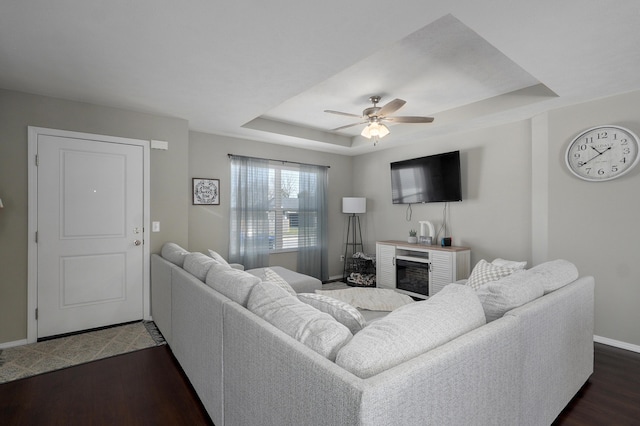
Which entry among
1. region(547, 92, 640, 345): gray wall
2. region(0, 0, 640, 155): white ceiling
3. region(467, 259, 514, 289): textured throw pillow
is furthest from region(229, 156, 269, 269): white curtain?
region(547, 92, 640, 345): gray wall

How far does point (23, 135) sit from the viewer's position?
2.83m

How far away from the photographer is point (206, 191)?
435 cm

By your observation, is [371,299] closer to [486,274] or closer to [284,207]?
[486,274]

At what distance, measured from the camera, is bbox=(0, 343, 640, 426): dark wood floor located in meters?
1.84

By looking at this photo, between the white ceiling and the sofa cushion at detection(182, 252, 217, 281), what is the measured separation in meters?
1.50

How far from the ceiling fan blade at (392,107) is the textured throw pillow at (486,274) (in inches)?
68.4

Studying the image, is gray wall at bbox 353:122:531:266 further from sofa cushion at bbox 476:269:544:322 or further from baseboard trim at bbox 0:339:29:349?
baseboard trim at bbox 0:339:29:349

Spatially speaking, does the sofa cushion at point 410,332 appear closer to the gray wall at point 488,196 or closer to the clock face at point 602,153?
the clock face at point 602,153

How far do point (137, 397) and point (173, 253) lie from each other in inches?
49.9

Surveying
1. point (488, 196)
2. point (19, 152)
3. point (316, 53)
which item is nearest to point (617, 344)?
point (488, 196)

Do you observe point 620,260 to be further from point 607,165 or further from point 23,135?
point 23,135

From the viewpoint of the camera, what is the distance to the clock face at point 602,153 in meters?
2.81

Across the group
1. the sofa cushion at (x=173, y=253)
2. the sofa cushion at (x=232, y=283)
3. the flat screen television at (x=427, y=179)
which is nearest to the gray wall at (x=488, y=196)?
the flat screen television at (x=427, y=179)

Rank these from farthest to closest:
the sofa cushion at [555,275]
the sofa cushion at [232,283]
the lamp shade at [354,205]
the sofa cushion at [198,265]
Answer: the lamp shade at [354,205], the sofa cushion at [198,265], the sofa cushion at [555,275], the sofa cushion at [232,283]
